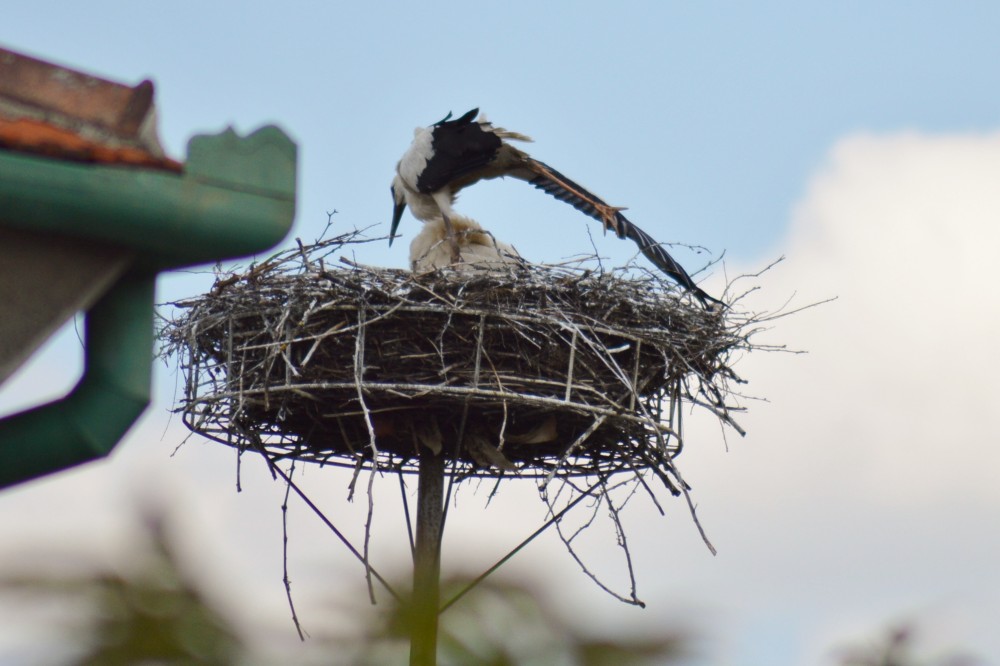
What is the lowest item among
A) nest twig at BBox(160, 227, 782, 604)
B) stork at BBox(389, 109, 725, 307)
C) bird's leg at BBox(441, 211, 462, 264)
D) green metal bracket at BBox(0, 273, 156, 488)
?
green metal bracket at BBox(0, 273, 156, 488)

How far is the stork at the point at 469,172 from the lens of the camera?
28.9 ft

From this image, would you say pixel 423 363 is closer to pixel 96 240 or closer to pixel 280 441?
pixel 280 441

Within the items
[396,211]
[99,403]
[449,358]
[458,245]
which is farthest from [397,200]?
[99,403]

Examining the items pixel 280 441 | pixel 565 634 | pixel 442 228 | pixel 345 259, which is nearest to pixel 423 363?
pixel 345 259

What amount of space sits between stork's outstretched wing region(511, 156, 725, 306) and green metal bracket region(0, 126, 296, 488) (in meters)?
5.22

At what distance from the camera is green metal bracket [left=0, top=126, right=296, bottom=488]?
2.52m

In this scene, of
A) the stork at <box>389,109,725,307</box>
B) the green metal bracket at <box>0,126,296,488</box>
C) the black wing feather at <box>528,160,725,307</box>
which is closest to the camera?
the green metal bracket at <box>0,126,296,488</box>

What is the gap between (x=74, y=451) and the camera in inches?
109

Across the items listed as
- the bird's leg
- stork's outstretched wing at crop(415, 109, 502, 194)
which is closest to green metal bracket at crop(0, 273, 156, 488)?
the bird's leg

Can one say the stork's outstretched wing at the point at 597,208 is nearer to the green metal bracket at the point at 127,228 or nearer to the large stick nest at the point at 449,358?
the large stick nest at the point at 449,358

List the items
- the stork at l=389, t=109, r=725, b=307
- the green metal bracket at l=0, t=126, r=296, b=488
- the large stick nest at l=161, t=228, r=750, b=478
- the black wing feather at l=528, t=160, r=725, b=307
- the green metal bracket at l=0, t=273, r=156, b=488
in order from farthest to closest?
the stork at l=389, t=109, r=725, b=307 < the black wing feather at l=528, t=160, r=725, b=307 < the large stick nest at l=161, t=228, r=750, b=478 < the green metal bracket at l=0, t=273, r=156, b=488 < the green metal bracket at l=0, t=126, r=296, b=488

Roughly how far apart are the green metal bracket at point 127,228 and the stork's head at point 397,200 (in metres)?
6.89

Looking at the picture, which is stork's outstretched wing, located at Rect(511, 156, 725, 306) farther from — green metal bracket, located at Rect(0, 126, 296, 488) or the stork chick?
green metal bracket, located at Rect(0, 126, 296, 488)

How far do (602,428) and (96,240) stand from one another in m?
4.93
